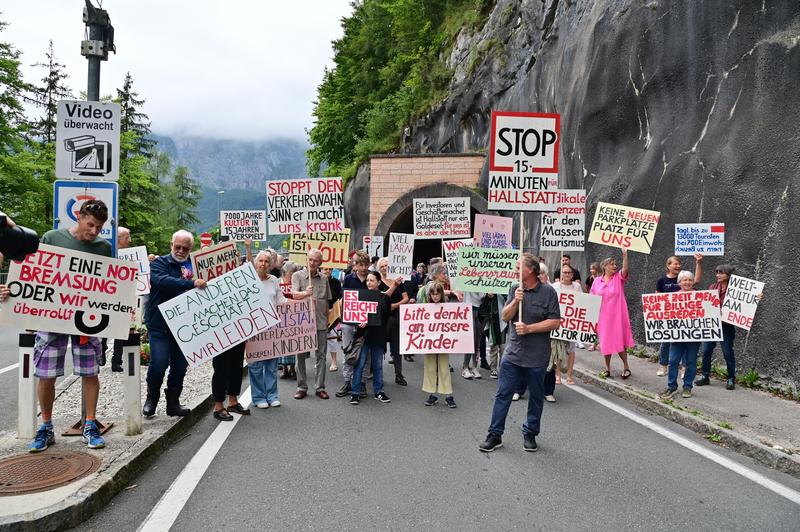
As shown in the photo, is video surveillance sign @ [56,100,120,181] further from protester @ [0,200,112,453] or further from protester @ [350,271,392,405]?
protester @ [350,271,392,405]

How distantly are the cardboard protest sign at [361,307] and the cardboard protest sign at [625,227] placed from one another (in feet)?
13.7

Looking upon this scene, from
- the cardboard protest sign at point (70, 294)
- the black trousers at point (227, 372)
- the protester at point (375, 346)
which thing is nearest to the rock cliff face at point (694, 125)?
the protester at point (375, 346)

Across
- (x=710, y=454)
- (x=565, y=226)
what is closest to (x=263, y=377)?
(x=710, y=454)

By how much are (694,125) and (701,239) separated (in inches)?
125

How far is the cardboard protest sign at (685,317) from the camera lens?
27.3 feet

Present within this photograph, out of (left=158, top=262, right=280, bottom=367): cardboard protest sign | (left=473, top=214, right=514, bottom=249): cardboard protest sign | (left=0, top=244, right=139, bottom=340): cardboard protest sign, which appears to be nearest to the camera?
(left=0, top=244, right=139, bottom=340): cardboard protest sign

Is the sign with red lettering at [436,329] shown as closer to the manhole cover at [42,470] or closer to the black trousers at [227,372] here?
the black trousers at [227,372]

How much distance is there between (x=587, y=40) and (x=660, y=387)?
11.4m

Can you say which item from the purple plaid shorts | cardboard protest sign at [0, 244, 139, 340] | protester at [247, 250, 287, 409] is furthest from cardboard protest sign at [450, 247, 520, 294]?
the purple plaid shorts

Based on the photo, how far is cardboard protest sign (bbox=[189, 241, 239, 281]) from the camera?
6.90m

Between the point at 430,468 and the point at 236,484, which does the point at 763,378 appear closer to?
the point at 430,468

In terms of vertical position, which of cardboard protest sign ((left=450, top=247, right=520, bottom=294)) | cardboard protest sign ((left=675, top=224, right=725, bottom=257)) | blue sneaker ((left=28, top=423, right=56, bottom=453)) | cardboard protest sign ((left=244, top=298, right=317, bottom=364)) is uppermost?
cardboard protest sign ((left=675, top=224, right=725, bottom=257))

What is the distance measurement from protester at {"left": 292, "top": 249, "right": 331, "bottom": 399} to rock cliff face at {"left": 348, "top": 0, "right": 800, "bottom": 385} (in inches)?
265

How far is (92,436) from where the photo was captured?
5262mm
